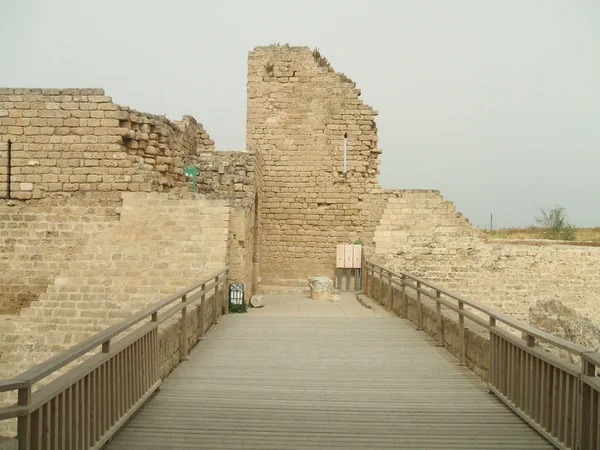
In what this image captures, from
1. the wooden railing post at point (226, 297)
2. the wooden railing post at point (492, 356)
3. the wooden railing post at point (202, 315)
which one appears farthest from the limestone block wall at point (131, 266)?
the wooden railing post at point (492, 356)

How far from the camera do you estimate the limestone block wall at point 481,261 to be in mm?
16344

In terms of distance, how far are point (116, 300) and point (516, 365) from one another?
24.8 feet

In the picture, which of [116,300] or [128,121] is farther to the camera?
[128,121]

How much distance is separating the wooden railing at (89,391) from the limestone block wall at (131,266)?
4.82m

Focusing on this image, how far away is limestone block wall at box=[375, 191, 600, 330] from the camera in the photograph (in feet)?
53.6

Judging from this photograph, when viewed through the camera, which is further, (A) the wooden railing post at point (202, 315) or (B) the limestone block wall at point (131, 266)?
(B) the limestone block wall at point (131, 266)

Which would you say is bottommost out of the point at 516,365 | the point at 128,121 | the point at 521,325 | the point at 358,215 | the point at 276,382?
the point at 276,382

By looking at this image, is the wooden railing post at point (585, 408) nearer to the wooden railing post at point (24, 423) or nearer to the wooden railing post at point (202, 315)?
the wooden railing post at point (24, 423)

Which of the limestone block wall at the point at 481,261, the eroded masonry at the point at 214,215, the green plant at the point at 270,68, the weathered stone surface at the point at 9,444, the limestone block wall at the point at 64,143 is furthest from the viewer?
the green plant at the point at 270,68

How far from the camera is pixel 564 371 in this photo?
402cm

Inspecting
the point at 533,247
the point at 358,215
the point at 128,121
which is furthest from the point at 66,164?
the point at 533,247

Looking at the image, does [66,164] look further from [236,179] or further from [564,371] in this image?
[564,371]

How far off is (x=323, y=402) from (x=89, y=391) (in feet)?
7.66

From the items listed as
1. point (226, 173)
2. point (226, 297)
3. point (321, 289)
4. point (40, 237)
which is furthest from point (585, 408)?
point (226, 173)
